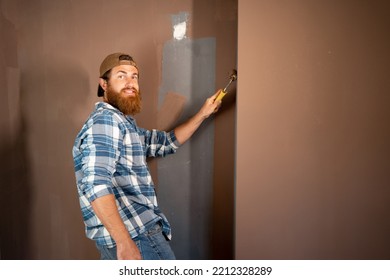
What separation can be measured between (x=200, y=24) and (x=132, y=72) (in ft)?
1.42

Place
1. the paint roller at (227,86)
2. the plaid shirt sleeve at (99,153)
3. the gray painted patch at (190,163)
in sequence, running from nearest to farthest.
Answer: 1. the plaid shirt sleeve at (99,153)
2. the paint roller at (227,86)
3. the gray painted patch at (190,163)

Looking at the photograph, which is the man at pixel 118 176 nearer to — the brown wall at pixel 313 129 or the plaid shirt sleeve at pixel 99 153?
the plaid shirt sleeve at pixel 99 153

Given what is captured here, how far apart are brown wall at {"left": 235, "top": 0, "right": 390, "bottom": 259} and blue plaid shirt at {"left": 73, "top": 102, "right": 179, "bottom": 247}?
1.26 feet

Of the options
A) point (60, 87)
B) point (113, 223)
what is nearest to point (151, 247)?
point (113, 223)

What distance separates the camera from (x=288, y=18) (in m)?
1.30

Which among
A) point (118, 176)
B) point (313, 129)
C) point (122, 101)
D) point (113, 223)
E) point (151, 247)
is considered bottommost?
point (151, 247)

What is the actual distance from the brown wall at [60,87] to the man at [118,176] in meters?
0.27

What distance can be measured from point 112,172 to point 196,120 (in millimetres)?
539

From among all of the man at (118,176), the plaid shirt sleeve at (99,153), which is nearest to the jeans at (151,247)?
the man at (118,176)

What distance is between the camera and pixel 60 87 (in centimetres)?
166

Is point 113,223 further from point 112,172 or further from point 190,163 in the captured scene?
point 190,163

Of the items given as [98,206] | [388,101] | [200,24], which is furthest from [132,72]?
[388,101]

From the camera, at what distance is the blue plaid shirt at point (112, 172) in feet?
3.58

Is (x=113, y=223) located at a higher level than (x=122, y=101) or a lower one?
lower
